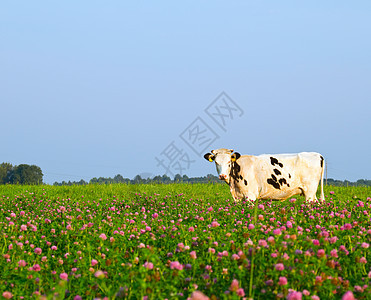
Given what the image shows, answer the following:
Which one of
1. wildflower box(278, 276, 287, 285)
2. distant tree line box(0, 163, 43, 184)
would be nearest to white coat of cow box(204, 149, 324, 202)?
wildflower box(278, 276, 287, 285)

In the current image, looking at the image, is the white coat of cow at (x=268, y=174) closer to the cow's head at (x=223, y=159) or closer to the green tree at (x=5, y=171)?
the cow's head at (x=223, y=159)

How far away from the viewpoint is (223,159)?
13578 millimetres

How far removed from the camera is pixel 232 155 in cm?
1385

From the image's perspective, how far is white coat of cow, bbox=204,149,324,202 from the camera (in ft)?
46.0

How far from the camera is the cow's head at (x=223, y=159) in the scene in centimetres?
1352

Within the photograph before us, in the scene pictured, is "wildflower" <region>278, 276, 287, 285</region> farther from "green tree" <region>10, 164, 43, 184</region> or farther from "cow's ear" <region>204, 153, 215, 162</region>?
"green tree" <region>10, 164, 43, 184</region>

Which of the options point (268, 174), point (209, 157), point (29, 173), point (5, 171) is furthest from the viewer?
point (5, 171)

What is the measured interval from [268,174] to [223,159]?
5.57 feet

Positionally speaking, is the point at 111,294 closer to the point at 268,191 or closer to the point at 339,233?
the point at 339,233

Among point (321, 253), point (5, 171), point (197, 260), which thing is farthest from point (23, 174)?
point (321, 253)

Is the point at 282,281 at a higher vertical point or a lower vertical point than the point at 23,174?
lower

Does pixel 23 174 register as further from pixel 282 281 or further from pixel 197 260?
pixel 282 281

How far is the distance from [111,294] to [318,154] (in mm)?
12488

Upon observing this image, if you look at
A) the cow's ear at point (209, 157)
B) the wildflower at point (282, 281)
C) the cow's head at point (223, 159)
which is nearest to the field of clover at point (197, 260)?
the wildflower at point (282, 281)
